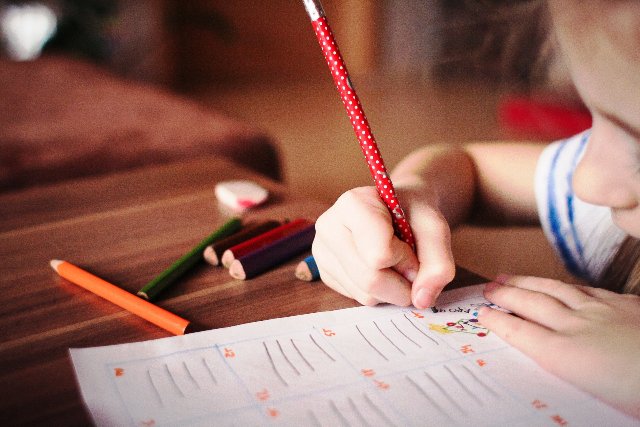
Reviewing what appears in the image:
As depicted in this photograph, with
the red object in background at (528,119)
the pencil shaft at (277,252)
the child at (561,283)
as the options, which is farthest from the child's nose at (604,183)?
the red object in background at (528,119)

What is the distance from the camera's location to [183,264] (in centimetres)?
48

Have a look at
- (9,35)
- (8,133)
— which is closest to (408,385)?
(8,133)

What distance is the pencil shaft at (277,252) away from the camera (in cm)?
48

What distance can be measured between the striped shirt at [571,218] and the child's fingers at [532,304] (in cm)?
22

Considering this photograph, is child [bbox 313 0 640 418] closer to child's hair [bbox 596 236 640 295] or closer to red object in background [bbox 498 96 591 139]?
child's hair [bbox 596 236 640 295]

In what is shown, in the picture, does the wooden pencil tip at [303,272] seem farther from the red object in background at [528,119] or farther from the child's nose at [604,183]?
the red object in background at [528,119]

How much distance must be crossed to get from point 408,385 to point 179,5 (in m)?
3.36

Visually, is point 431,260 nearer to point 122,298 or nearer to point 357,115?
point 357,115

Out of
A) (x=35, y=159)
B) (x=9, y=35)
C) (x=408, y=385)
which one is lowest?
(x=408, y=385)

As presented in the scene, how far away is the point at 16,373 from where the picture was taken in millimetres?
350

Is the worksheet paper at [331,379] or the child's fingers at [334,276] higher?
the child's fingers at [334,276]

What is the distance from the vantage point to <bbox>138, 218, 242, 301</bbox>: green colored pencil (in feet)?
1.46

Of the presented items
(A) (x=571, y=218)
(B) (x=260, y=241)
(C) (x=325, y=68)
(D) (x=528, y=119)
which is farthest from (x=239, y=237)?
(D) (x=528, y=119)

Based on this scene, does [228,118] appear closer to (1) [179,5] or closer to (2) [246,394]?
(2) [246,394]
